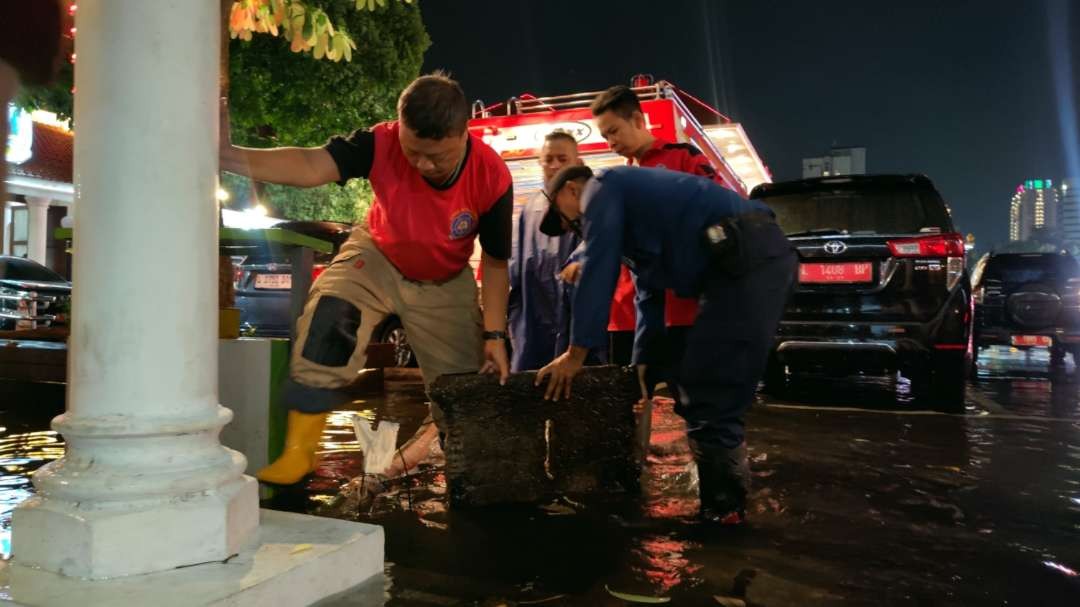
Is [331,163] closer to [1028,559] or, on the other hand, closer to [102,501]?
[102,501]

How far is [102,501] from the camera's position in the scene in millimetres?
1804

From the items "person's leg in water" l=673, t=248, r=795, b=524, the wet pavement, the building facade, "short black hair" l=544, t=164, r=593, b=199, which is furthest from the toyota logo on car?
the building facade

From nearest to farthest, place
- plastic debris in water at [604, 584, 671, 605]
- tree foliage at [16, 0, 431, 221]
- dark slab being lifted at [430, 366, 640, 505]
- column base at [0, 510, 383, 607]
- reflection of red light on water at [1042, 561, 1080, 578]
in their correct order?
column base at [0, 510, 383, 607] → plastic debris in water at [604, 584, 671, 605] → reflection of red light on water at [1042, 561, 1080, 578] → dark slab being lifted at [430, 366, 640, 505] → tree foliage at [16, 0, 431, 221]

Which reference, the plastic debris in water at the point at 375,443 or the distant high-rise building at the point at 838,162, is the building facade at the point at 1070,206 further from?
the plastic debris in water at the point at 375,443

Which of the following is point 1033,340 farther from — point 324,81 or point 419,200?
point 324,81

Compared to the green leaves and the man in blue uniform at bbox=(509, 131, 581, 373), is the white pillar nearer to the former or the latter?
the man in blue uniform at bbox=(509, 131, 581, 373)

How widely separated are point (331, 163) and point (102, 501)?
5.20 ft

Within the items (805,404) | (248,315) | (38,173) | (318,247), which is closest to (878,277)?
(805,404)

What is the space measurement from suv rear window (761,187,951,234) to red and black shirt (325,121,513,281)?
3.82 metres

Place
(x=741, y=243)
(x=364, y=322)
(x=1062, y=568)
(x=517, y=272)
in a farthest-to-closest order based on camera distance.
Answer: (x=517, y=272) → (x=364, y=322) → (x=741, y=243) → (x=1062, y=568)

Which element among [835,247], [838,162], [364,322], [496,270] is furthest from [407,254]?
[838,162]

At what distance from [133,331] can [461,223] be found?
5.03 ft

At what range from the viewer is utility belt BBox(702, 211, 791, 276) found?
111 inches

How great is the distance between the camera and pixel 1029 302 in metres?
10.7
